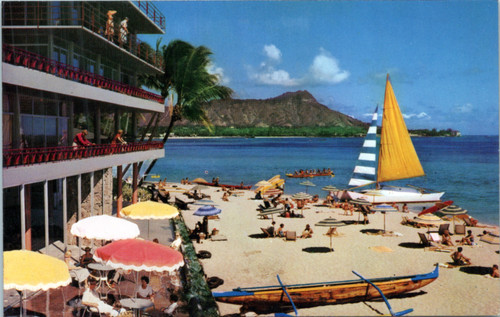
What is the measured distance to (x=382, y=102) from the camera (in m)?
40.2

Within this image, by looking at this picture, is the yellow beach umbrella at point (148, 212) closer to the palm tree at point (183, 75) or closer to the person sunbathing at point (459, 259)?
the person sunbathing at point (459, 259)

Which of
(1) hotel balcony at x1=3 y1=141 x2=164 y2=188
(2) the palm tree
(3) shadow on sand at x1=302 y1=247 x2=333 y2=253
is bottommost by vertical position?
(3) shadow on sand at x1=302 y1=247 x2=333 y2=253

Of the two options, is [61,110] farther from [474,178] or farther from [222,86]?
[474,178]

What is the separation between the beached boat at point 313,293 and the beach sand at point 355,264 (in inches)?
14.0

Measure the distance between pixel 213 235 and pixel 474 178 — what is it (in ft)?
217

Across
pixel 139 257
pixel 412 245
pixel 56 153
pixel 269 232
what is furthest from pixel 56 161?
pixel 412 245

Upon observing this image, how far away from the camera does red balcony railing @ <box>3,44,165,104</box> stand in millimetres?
12455

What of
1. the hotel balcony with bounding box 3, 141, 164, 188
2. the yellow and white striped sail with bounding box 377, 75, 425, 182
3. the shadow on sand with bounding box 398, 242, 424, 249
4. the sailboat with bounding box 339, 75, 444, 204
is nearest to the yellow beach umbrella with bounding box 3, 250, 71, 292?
the hotel balcony with bounding box 3, 141, 164, 188

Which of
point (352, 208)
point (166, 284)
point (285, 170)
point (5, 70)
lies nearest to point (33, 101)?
point (5, 70)

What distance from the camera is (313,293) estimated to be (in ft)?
43.6

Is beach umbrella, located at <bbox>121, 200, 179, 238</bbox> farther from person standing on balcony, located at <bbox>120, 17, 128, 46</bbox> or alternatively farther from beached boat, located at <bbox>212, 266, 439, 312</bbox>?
person standing on balcony, located at <bbox>120, 17, 128, 46</bbox>

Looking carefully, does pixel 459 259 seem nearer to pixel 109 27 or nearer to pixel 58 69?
pixel 58 69

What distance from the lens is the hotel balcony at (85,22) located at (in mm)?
16891

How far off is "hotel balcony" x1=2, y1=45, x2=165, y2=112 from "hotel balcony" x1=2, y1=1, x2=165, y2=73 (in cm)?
155
